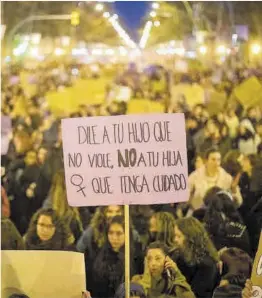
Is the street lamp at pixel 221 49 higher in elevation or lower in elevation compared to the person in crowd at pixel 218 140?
higher

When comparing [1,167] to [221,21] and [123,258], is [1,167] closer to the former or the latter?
[123,258]

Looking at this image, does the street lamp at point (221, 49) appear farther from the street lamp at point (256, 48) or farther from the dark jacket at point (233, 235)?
the dark jacket at point (233, 235)

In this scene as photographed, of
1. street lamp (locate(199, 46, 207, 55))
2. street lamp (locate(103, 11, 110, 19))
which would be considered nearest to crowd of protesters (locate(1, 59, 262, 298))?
street lamp (locate(199, 46, 207, 55))

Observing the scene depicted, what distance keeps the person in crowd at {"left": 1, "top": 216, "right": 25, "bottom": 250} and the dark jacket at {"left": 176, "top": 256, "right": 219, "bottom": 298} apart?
0.48 m

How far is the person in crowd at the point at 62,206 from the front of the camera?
1.56 metres

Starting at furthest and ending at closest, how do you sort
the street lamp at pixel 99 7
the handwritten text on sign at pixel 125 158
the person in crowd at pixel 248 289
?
the street lamp at pixel 99 7 → the person in crowd at pixel 248 289 → the handwritten text on sign at pixel 125 158

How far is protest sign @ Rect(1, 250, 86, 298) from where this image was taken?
1480mm

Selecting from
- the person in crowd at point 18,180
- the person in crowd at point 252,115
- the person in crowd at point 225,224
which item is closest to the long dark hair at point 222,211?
the person in crowd at point 225,224

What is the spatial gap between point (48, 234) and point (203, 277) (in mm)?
451

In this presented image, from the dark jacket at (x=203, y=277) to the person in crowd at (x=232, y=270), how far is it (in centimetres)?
2

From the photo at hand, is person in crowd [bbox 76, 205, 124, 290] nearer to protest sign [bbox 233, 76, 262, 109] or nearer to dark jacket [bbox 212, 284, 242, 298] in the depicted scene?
dark jacket [bbox 212, 284, 242, 298]

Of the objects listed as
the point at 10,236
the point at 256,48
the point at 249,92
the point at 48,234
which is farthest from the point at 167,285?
the point at 256,48

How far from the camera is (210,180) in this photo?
5.11 ft

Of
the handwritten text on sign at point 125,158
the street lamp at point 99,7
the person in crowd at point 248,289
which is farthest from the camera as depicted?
the street lamp at point 99,7
